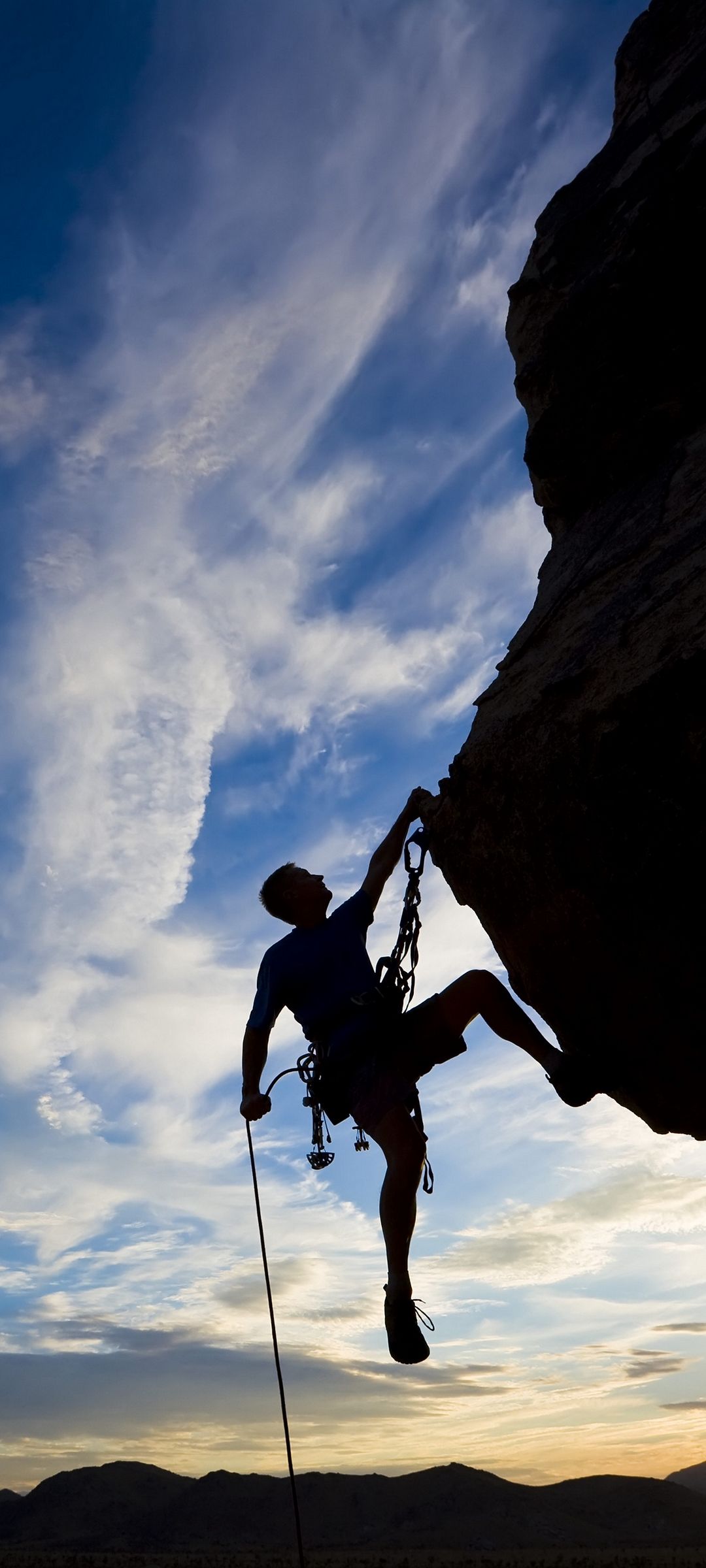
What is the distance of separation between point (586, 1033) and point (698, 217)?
3.93 meters

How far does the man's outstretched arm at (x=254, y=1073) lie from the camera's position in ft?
18.8

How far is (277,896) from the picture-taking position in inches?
231

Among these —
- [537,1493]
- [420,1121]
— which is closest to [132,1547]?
[537,1493]

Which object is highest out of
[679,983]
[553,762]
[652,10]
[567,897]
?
[652,10]

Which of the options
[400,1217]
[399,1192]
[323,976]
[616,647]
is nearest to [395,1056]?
[323,976]

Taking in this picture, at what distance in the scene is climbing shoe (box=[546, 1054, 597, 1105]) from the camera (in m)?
5.00

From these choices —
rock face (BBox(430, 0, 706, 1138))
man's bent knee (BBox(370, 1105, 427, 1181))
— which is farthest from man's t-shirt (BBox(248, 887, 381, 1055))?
rock face (BBox(430, 0, 706, 1138))

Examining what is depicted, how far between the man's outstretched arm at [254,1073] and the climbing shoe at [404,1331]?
1254 mm

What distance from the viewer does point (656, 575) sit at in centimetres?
446

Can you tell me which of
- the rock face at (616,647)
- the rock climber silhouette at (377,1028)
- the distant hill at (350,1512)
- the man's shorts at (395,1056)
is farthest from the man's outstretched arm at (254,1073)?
the distant hill at (350,1512)

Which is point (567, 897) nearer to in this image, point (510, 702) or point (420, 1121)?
point (510, 702)

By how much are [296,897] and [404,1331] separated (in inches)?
87.7

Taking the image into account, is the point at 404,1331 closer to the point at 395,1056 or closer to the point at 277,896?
the point at 395,1056

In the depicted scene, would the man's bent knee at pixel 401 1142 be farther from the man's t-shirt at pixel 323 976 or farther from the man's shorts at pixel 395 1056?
the man's t-shirt at pixel 323 976
